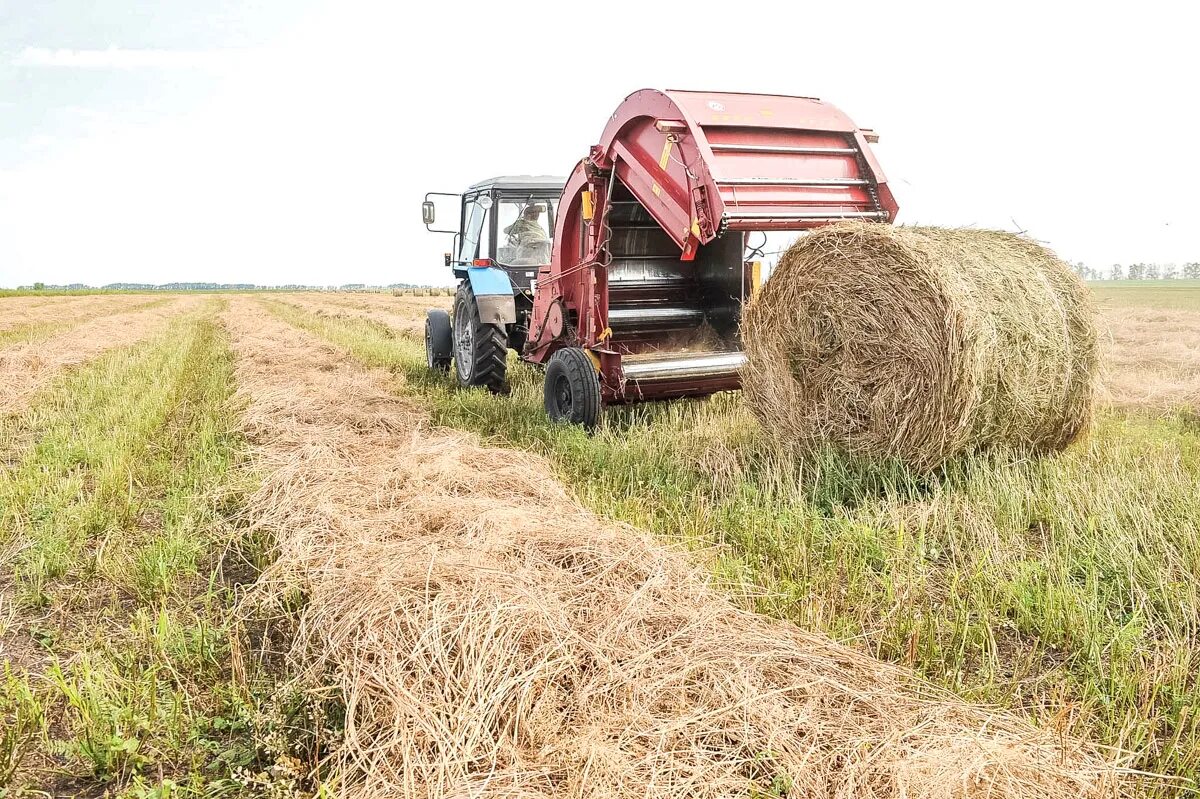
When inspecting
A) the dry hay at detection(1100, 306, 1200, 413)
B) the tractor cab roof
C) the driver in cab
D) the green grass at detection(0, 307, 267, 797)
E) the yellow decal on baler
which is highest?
the tractor cab roof

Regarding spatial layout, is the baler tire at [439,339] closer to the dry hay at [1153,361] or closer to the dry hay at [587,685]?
the dry hay at [587,685]

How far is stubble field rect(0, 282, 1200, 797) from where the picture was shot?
248 cm

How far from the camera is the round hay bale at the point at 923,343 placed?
4449 mm

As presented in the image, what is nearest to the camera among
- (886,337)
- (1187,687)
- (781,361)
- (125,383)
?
(1187,687)

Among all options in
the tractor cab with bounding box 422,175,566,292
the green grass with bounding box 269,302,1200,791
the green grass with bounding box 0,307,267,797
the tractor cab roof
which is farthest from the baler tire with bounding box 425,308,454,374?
the green grass with bounding box 269,302,1200,791

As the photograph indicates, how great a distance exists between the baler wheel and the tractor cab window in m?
2.40

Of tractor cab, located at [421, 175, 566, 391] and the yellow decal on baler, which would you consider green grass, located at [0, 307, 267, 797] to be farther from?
the yellow decal on baler

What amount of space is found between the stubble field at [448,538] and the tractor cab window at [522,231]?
7.53 feet

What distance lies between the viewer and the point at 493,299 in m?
8.09

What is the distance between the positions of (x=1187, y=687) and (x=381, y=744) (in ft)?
8.50

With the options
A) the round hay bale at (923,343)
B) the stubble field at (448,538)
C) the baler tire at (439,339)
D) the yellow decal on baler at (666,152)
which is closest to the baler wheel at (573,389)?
the stubble field at (448,538)

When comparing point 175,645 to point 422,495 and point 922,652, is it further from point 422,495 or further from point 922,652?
point 922,652

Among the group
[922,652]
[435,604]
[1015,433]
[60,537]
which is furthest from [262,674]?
[1015,433]

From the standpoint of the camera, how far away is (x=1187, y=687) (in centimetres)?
270
